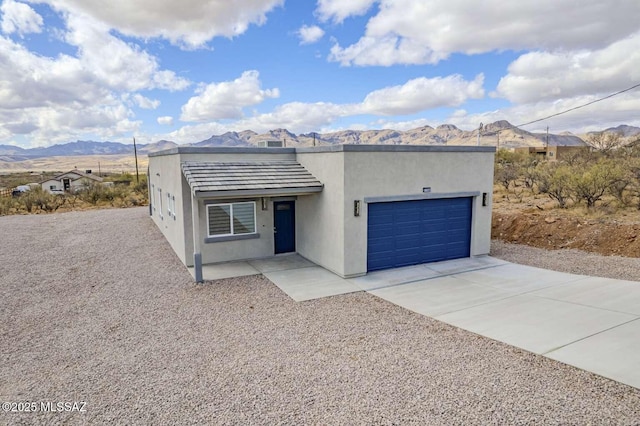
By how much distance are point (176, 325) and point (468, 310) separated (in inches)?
243

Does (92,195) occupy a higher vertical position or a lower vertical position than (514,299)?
higher

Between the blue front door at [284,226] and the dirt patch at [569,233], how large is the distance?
843 centimetres

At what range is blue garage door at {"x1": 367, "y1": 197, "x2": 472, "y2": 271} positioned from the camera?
1195cm

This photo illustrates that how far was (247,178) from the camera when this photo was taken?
12.4 metres

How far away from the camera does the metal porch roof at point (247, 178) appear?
11.5 meters

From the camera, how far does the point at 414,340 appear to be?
736cm

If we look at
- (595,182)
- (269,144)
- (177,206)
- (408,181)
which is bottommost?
(177,206)

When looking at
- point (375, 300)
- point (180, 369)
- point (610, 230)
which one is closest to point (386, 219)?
point (375, 300)

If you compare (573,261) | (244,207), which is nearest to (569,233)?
(573,261)

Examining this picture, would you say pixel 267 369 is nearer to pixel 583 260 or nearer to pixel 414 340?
pixel 414 340

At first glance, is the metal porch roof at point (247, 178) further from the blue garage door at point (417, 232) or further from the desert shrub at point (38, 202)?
the desert shrub at point (38, 202)

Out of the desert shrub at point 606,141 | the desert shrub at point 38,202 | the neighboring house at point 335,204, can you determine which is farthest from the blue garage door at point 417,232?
the desert shrub at point 606,141

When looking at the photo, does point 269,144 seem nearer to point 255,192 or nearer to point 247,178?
point 247,178

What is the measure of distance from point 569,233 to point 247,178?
12.2 meters
